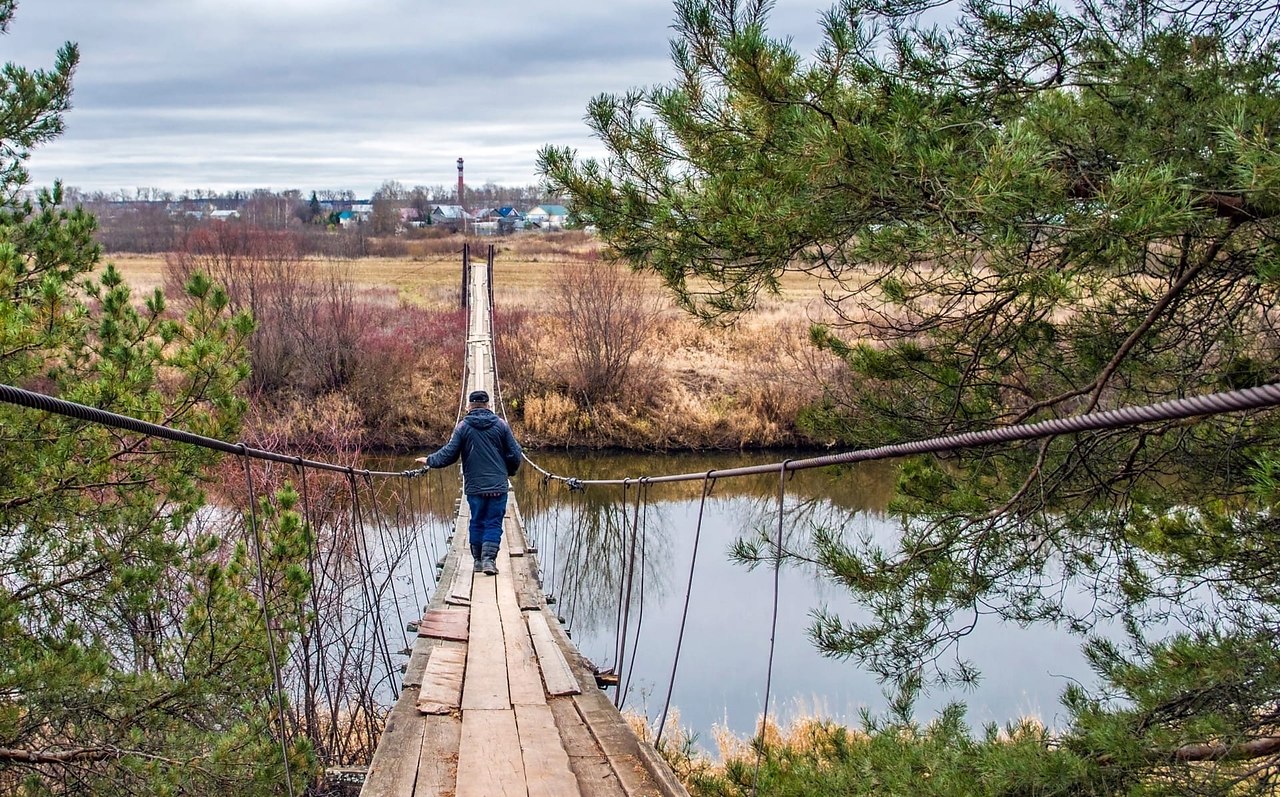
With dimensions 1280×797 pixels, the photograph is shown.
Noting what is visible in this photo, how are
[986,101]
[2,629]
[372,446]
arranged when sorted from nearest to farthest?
[986,101], [2,629], [372,446]

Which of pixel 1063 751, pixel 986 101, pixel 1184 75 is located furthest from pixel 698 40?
pixel 1063 751

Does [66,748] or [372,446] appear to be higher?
[66,748]

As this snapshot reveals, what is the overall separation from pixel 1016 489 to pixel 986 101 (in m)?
1.19

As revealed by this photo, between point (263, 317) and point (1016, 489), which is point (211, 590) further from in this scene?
point (263, 317)

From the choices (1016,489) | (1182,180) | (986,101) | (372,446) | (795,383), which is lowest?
(372,446)

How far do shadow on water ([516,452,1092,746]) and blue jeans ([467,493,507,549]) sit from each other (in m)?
0.87

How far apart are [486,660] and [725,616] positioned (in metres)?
6.52

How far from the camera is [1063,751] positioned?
2.50m

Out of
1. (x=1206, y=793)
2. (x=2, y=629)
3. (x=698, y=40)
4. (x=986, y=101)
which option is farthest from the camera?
(x=2, y=629)

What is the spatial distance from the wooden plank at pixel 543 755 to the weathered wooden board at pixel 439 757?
0.56 ft

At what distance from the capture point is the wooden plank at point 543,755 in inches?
96.2

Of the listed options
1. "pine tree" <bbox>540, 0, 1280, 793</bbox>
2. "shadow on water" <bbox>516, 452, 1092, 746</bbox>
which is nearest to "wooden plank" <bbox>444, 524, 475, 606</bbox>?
"shadow on water" <bbox>516, 452, 1092, 746</bbox>

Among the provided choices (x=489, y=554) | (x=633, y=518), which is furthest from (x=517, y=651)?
(x=633, y=518)

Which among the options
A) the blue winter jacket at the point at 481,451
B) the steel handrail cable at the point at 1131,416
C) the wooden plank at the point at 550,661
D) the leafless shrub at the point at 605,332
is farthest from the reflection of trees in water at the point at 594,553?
the steel handrail cable at the point at 1131,416
